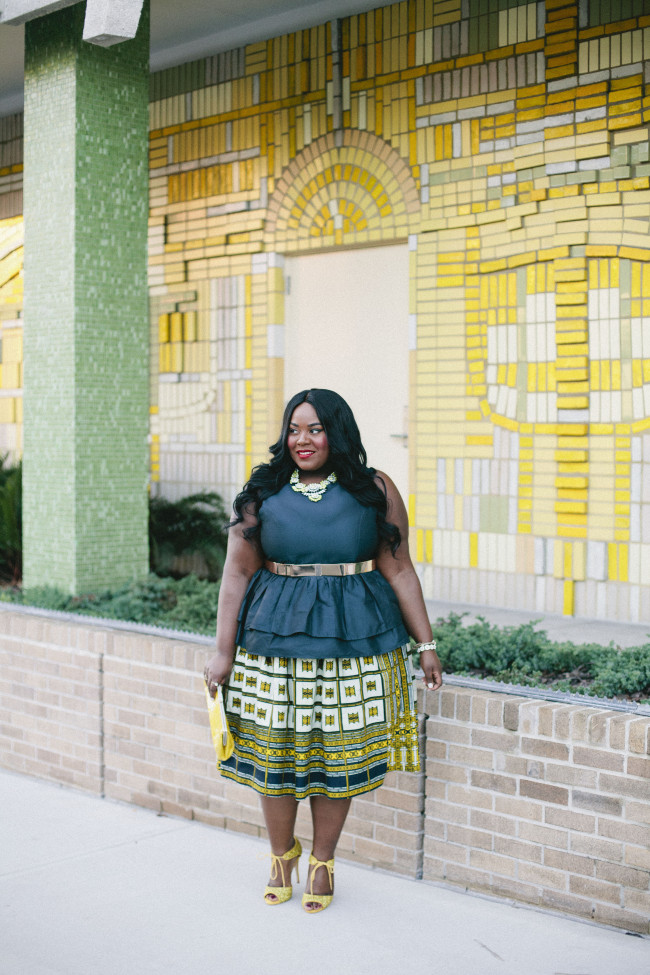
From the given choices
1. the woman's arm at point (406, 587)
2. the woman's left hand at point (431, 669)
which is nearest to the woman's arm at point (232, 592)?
the woman's arm at point (406, 587)

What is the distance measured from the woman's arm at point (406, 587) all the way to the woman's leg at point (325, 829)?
500mm

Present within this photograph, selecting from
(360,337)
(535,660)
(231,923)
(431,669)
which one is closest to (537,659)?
(535,660)

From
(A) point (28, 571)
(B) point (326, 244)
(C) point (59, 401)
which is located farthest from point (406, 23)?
(A) point (28, 571)

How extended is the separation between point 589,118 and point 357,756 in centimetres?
489

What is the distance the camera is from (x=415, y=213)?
7820 millimetres

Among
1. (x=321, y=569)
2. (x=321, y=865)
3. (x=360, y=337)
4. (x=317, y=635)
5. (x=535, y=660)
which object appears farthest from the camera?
(x=360, y=337)

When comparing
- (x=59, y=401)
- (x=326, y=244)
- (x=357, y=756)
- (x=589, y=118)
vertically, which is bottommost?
(x=357, y=756)

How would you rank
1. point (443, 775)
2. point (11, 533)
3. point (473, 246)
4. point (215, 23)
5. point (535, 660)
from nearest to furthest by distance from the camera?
point (443, 775) < point (535, 660) < point (473, 246) < point (11, 533) < point (215, 23)

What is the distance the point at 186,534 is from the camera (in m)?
8.42

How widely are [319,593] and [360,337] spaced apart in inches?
199

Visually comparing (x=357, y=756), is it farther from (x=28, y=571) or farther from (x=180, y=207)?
(x=180, y=207)

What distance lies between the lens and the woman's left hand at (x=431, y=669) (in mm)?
3615

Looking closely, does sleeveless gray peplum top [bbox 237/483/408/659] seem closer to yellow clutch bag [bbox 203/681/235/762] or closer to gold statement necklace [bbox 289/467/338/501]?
gold statement necklace [bbox 289/467/338/501]

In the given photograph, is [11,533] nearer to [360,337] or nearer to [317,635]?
[360,337]
